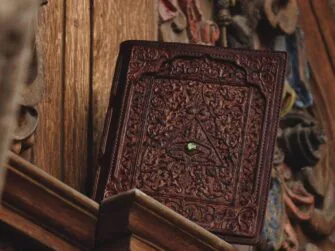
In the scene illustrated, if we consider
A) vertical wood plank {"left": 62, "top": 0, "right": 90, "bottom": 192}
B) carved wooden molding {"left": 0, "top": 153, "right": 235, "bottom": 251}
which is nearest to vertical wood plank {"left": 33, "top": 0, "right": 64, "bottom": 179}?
vertical wood plank {"left": 62, "top": 0, "right": 90, "bottom": 192}

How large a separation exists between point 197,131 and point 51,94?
369 millimetres

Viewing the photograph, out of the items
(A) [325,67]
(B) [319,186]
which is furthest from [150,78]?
(A) [325,67]

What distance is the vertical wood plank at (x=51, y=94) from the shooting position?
8.39 feet

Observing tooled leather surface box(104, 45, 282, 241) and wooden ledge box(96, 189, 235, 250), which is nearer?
wooden ledge box(96, 189, 235, 250)

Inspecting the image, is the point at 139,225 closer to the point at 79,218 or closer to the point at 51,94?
the point at 79,218

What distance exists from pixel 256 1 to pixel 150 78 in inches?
54.6

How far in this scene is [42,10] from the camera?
2711mm

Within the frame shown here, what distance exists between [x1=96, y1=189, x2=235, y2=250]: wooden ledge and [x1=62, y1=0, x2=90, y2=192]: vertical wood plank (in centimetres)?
62

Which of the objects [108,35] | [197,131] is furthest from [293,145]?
[197,131]

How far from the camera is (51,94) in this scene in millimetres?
2666

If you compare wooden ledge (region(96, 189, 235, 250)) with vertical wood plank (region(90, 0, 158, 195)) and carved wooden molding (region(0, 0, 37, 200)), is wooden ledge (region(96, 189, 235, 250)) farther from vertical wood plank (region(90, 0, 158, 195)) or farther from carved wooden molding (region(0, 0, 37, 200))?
carved wooden molding (region(0, 0, 37, 200))

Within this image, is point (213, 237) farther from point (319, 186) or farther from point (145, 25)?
point (319, 186)

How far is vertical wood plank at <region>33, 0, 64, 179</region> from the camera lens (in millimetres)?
2557

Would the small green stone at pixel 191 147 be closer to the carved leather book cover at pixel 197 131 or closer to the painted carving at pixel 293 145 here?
the carved leather book cover at pixel 197 131
